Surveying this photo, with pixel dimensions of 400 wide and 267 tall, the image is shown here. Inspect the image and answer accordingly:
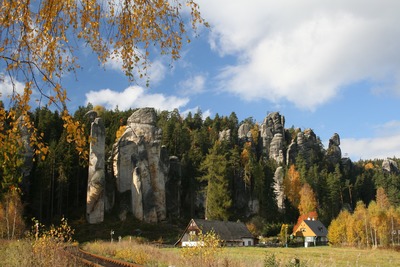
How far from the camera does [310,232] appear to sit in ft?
226

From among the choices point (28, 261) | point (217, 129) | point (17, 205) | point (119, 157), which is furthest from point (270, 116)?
point (28, 261)

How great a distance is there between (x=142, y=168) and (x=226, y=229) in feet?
52.4

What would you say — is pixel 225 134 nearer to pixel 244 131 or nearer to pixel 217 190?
pixel 244 131

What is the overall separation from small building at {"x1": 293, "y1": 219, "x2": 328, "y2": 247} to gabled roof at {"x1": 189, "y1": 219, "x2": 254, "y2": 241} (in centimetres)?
1760

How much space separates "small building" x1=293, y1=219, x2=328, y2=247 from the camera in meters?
69.2

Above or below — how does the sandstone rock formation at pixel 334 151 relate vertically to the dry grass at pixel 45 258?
above

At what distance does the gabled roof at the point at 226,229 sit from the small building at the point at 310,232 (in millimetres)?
17604

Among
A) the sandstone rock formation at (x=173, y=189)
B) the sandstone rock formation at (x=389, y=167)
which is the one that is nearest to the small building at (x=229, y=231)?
the sandstone rock formation at (x=173, y=189)

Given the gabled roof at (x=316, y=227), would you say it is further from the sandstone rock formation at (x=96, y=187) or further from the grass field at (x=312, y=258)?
the sandstone rock formation at (x=96, y=187)

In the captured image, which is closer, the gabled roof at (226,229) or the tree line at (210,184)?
the gabled roof at (226,229)

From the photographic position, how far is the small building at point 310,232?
69.2 metres

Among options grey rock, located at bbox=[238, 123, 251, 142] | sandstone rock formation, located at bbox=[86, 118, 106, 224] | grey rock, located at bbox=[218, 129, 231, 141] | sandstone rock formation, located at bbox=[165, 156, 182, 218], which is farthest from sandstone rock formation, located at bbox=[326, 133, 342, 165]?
sandstone rock formation, located at bbox=[86, 118, 106, 224]

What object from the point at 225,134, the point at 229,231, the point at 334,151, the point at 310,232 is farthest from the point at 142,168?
the point at 334,151

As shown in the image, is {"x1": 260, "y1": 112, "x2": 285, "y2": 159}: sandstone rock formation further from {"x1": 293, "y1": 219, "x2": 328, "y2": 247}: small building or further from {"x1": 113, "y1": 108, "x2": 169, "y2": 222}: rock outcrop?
{"x1": 113, "y1": 108, "x2": 169, "y2": 222}: rock outcrop
